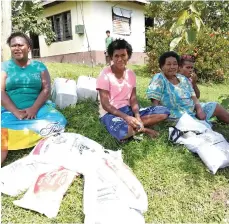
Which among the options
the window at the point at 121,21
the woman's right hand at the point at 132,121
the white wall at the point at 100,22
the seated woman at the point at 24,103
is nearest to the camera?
the seated woman at the point at 24,103

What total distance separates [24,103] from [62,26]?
10.3 metres

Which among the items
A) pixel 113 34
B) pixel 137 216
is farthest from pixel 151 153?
pixel 113 34

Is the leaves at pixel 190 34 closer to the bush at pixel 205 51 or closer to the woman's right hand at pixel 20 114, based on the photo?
the woman's right hand at pixel 20 114

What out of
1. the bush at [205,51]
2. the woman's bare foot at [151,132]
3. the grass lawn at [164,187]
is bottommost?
the grass lawn at [164,187]

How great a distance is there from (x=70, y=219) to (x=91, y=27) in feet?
33.2

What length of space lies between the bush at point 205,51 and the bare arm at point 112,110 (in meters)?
5.34

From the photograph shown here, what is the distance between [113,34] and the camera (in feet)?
41.1

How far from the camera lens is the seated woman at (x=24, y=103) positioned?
9.41 ft

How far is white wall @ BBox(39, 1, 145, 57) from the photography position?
1153cm

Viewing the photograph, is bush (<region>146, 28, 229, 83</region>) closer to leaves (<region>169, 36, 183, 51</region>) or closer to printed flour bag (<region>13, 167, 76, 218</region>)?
printed flour bag (<region>13, 167, 76, 218</region>)

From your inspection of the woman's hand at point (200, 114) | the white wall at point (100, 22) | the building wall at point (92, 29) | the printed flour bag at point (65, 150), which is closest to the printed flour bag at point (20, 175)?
the printed flour bag at point (65, 150)

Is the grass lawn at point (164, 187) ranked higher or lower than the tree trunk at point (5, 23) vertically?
lower

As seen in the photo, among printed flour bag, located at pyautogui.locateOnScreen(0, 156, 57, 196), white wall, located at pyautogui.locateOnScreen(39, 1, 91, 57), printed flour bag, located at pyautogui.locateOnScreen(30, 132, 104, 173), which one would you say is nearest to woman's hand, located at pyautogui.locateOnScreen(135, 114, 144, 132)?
printed flour bag, located at pyautogui.locateOnScreen(30, 132, 104, 173)

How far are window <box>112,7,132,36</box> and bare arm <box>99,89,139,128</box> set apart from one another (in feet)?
31.9
